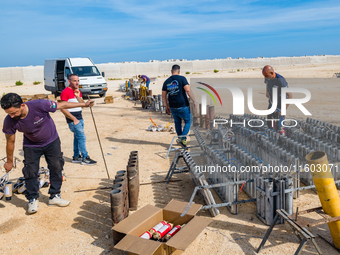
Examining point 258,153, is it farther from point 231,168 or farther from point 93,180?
point 93,180

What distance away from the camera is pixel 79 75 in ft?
62.1

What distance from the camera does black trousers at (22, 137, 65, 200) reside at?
455 cm

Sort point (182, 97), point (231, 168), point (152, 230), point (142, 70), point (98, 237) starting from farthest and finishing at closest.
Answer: point (142, 70) < point (182, 97) < point (231, 168) < point (98, 237) < point (152, 230)

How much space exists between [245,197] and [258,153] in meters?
1.46

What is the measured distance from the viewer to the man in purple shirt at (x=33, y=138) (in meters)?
4.21

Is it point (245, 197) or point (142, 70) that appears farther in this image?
point (142, 70)

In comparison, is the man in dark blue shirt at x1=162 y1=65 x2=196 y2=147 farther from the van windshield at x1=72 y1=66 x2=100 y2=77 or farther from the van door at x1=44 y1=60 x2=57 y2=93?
the van door at x1=44 y1=60 x2=57 y2=93

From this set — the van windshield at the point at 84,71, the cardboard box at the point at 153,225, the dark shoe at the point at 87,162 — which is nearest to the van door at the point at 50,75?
the van windshield at the point at 84,71

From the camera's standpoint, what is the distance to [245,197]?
5.00m

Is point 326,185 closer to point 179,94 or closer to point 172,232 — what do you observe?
point 172,232

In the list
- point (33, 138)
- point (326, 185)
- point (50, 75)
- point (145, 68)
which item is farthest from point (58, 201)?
point (145, 68)

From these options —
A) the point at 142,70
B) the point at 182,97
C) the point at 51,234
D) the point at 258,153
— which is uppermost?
the point at 142,70

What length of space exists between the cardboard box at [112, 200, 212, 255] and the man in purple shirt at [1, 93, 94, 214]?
174 centimetres

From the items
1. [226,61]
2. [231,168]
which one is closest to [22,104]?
[231,168]
